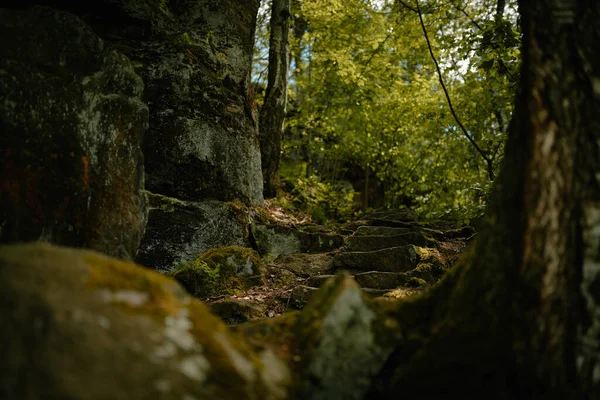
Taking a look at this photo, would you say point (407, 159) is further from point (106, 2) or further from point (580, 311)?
point (580, 311)

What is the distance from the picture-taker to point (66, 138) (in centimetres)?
356

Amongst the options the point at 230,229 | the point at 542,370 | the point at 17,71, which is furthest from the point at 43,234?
the point at 230,229

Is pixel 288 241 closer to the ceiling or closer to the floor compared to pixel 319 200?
closer to the floor

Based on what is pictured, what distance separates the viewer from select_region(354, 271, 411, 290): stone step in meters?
5.92

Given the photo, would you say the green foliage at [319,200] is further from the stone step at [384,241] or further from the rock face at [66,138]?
the rock face at [66,138]

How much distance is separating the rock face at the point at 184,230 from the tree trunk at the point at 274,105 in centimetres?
351

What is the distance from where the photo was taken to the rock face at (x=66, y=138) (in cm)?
329

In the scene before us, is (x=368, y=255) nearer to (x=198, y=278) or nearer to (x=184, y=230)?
(x=198, y=278)

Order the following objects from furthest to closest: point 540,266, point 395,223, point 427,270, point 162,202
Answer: point 395,223 < point 162,202 < point 427,270 < point 540,266

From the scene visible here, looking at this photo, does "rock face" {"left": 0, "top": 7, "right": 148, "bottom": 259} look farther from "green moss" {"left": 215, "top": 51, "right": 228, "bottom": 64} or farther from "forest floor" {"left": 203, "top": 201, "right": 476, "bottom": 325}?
"green moss" {"left": 215, "top": 51, "right": 228, "bottom": 64}

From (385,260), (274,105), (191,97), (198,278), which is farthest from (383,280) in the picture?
(274,105)

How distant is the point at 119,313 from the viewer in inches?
71.8

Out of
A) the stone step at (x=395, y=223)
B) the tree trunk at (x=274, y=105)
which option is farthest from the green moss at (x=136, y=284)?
the tree trunk at (x=274, y=105)

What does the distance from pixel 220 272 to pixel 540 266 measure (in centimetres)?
464
